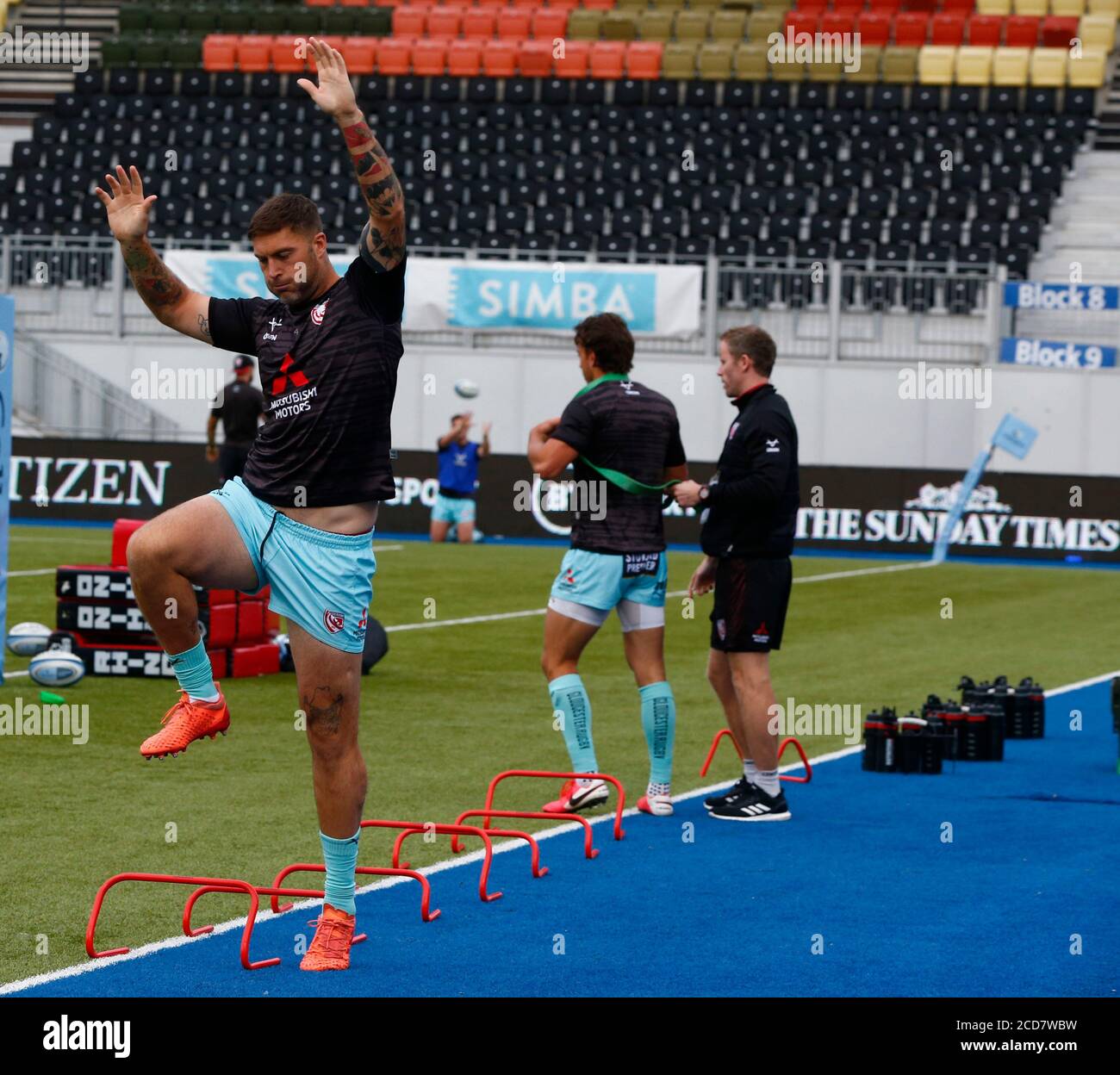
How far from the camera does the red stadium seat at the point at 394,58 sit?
133ft

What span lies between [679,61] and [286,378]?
34.8m

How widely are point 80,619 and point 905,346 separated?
18.8 meters

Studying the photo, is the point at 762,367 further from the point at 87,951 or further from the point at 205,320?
the point at 87,951

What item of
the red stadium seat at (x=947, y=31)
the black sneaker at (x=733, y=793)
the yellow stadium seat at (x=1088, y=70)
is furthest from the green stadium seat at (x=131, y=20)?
the black sneaker at (x=733, y=793)

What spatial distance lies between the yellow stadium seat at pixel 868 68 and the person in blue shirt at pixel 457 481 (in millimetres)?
15139

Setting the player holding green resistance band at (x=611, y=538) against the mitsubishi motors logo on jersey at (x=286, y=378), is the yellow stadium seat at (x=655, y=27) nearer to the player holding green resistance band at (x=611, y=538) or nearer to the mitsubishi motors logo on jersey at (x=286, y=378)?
the player holding green resistance band at (x=611, y=538)

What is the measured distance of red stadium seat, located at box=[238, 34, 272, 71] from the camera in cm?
4075

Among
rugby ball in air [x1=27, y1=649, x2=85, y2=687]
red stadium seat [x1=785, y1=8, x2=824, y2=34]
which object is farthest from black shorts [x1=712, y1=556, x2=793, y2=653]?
red stadium seat [x1=785, y1=8, x2=824, y2=34]

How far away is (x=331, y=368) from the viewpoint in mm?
5969

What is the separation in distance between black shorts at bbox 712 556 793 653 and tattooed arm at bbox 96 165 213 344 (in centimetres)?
357

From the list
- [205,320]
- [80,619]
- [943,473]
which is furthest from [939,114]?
[205,320]

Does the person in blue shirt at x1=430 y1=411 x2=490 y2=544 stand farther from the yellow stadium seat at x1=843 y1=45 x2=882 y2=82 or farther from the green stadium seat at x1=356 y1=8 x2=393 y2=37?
the green stadium seat at x1=356 y1=8 x2=393 y2=37

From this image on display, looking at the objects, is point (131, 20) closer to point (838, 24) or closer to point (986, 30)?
point (838, 24)

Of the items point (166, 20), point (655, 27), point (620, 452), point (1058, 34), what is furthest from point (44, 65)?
point (620, 452)
